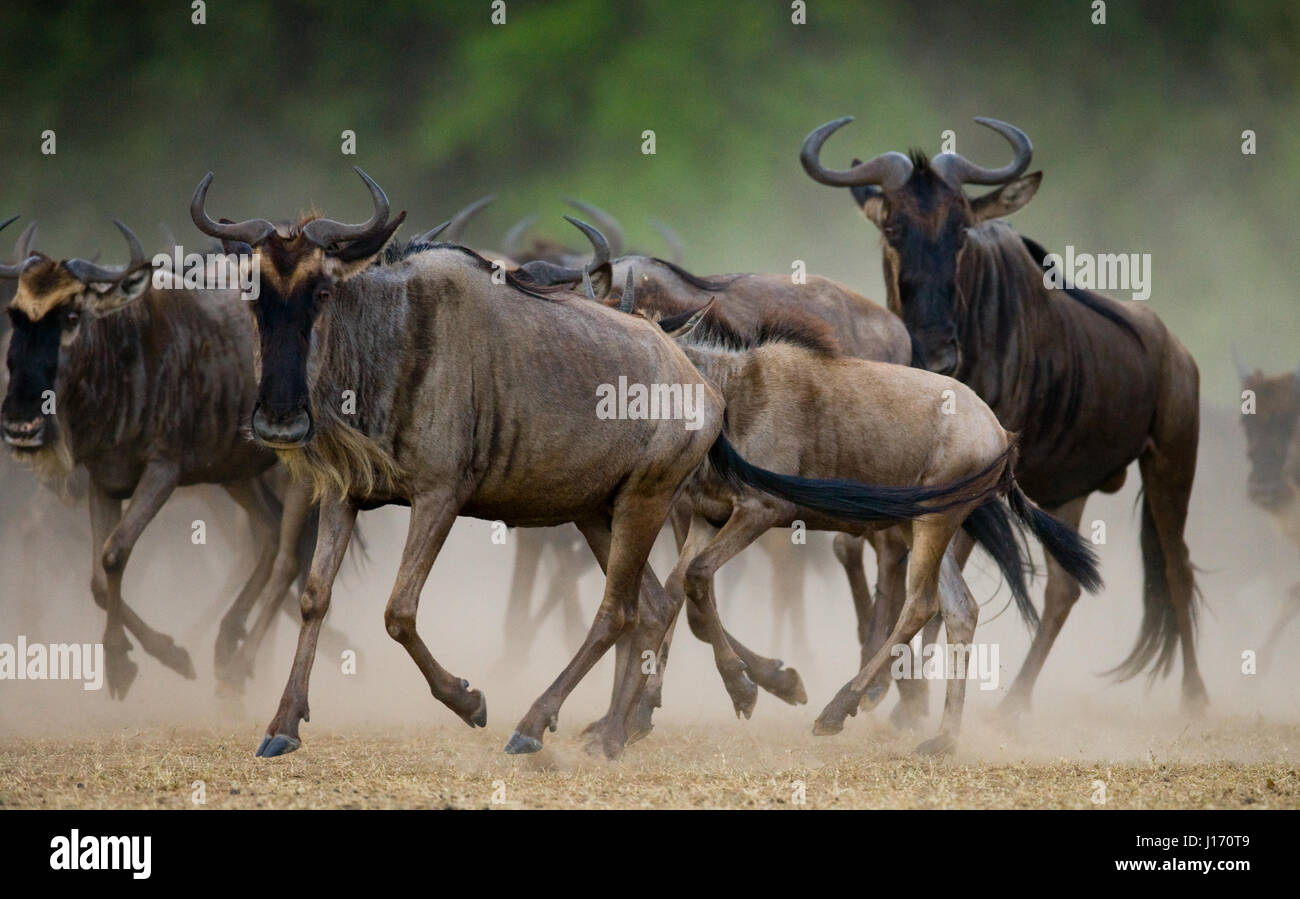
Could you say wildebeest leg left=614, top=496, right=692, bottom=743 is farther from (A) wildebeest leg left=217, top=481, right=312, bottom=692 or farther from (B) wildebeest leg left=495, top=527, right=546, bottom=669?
(B) wildebeest leg left=495, top=527, right=546, bottom=669

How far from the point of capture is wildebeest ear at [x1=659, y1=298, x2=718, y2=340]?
7977 mm

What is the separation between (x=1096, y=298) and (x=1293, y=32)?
15851 mm

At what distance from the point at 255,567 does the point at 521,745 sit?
4024mm

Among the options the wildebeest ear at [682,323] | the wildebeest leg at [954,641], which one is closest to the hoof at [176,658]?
the wildebeest ear at [682,323]

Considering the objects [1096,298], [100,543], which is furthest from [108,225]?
[1096,298]

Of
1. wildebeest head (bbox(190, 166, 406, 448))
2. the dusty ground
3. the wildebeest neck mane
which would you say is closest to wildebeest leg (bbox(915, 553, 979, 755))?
the dusty ground

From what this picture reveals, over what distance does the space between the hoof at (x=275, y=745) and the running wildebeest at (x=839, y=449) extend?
174 centimetres

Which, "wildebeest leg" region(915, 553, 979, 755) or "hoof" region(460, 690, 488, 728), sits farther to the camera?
"wildebeest leg" region(915, 553, 979, 755)

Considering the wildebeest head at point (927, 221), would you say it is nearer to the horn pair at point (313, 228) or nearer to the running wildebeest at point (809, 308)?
the running wildebeest at point (809, 308)

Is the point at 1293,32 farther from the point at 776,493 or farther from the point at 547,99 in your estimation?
the point at 776,493

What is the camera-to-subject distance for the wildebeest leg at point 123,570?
9.14 metres

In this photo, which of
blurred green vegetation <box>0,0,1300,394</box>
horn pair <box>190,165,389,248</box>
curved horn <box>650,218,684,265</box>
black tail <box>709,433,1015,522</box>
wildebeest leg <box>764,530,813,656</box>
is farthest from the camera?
blurred green vegetation <box>0,0,1300,394</box>

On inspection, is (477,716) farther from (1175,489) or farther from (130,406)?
(1175,489)

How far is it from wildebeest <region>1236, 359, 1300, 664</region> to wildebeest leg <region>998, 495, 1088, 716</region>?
3.27 m
